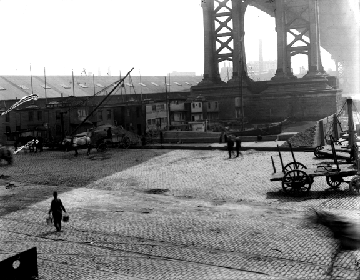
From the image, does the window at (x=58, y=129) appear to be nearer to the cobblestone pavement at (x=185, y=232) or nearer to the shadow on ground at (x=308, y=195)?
the cobblestone pavement at (x=185, y=232)

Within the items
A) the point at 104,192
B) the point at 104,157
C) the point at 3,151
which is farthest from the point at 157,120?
the point at 104,192

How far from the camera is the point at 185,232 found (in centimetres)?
1398

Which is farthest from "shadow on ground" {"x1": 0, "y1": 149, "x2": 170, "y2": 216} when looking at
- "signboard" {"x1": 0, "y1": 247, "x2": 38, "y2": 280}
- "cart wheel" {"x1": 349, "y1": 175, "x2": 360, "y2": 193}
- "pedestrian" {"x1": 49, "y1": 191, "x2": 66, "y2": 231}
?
"cart wheel" {"x1": 349, "y1": 175, "x2": 360, "y2": 193}

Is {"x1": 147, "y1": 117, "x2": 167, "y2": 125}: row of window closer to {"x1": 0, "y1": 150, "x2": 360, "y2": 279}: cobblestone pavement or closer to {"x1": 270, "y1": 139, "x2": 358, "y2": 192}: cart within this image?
{"x1": 0, "y1": 150, "x2": 360, "y2": 279}: cobblestone pavement

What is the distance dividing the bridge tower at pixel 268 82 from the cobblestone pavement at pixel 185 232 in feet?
118

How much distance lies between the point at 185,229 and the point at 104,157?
2086 cm

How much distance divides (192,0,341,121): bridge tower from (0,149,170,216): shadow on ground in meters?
25.9

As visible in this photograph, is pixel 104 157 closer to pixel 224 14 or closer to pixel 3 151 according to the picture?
pixel 3 151

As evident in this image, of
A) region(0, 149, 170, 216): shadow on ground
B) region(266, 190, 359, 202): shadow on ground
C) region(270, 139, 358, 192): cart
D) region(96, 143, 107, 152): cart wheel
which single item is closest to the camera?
region(266, 190, 359, 202): shadow on ground

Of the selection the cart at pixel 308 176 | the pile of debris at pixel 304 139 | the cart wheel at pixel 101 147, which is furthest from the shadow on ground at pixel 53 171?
the cart at pixel 308 176

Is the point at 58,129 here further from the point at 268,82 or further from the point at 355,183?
the point at 355,183

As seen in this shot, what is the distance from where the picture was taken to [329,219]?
47.2 ft

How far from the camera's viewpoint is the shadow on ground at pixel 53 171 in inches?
834

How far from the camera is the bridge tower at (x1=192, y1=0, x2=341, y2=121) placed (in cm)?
5722
